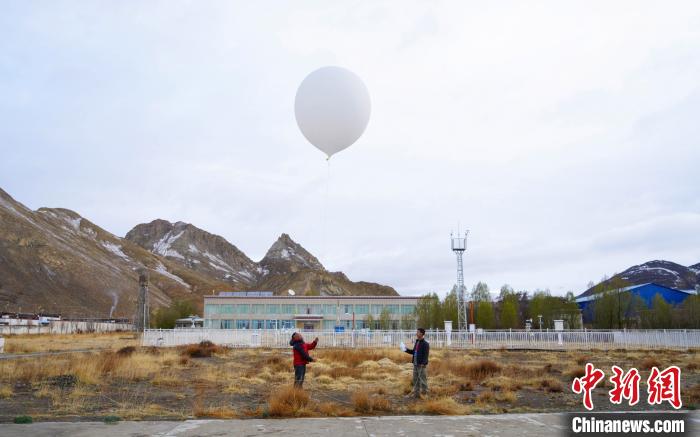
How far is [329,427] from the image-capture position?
8055mm

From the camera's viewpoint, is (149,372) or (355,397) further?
(149,372)

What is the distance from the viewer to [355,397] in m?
9.95

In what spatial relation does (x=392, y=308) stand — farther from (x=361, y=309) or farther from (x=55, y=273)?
(x=55, y=273)

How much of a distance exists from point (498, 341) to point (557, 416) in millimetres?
26087

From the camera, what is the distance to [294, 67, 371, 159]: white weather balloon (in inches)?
557

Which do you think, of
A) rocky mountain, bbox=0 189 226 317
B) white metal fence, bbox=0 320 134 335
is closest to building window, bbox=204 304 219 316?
white metal fence, bbox=0 320 134 335

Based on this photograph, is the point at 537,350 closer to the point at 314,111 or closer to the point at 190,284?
the point at 314,111

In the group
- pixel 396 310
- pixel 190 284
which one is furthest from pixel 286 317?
pixel 190 284

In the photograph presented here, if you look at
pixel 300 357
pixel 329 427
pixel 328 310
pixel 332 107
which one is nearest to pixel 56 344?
pixel 332 107

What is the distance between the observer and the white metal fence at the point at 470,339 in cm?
3331

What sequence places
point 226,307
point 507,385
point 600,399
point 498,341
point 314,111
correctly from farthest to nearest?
point 226,307 → point 498,341 → point 314,111 → point 507,385 → point 600,399

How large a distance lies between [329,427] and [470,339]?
28299mm

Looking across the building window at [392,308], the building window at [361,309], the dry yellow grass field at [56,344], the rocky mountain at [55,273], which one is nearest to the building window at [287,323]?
the building window at [361,309]

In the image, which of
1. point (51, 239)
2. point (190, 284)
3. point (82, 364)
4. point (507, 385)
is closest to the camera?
point (507, 385)
